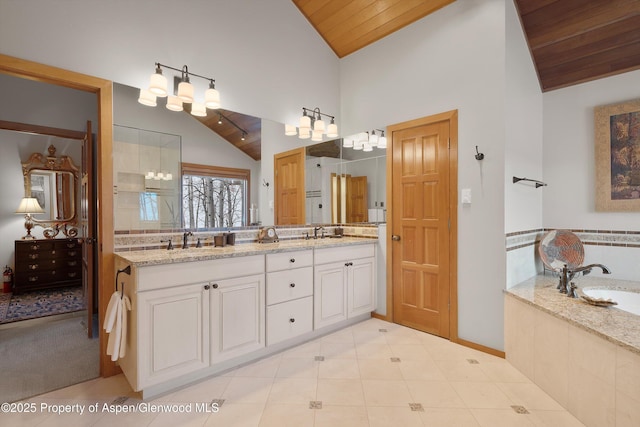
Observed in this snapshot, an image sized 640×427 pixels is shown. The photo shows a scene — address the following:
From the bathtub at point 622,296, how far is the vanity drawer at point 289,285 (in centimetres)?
225

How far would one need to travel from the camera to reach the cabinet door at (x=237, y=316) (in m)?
2.12

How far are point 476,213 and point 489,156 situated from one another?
1.58 ft

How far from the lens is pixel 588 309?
2.01 metres

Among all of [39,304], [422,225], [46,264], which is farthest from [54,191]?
[422,225]

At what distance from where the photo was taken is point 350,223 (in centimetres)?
368

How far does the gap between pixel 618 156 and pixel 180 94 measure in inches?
150

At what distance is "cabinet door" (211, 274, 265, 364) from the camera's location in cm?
212

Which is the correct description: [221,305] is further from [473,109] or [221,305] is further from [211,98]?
[473,109]

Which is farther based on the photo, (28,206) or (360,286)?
(28,206)

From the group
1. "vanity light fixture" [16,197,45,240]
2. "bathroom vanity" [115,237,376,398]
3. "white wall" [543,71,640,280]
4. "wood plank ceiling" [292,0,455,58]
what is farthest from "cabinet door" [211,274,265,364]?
"vanity light fixture" [16,197,45,240]

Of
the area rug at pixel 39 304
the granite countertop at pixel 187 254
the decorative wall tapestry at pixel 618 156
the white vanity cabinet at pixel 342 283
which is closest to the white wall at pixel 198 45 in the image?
the granite countertop at pixel 187 254

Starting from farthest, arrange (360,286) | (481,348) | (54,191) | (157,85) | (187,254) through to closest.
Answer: (54,191) → (360,286) → (481,348) → (157,85) → (187,254)

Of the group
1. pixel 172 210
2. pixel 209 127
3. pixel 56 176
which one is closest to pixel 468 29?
pixel 209 127

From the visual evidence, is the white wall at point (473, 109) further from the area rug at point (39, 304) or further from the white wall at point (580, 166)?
the area rug at point (39, 304)
